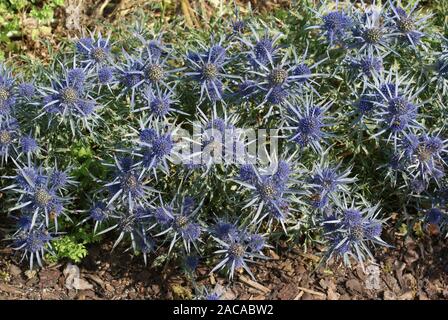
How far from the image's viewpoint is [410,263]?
12.9 ft

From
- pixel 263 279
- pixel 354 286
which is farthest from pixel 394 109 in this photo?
pixel 263 279

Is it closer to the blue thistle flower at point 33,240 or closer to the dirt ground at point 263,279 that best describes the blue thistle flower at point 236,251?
the dirt ground at point 263,279

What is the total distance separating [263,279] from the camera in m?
3.82

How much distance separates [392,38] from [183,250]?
1.81m

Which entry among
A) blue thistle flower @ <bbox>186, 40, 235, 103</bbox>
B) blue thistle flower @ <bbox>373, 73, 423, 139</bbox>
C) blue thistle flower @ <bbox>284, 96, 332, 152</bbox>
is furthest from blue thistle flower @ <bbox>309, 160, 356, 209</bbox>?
blue thistle flower @ <bbox>186, 40, 235, 103</bbox>

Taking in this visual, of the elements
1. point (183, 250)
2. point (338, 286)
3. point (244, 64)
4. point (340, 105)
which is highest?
point (244, 64)

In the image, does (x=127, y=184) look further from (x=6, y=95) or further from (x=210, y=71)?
(x=6, y=95)

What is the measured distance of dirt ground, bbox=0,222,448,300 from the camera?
3738mm

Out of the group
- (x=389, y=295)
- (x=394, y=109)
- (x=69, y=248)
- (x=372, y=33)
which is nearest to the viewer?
(x=394, y=109)

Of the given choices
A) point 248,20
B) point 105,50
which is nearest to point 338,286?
point 248,20

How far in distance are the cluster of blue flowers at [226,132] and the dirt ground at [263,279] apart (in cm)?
31

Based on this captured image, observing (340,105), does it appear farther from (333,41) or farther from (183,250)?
(183,250)

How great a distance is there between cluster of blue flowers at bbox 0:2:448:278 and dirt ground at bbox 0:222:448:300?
312 mm

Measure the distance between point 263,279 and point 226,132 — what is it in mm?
1201
